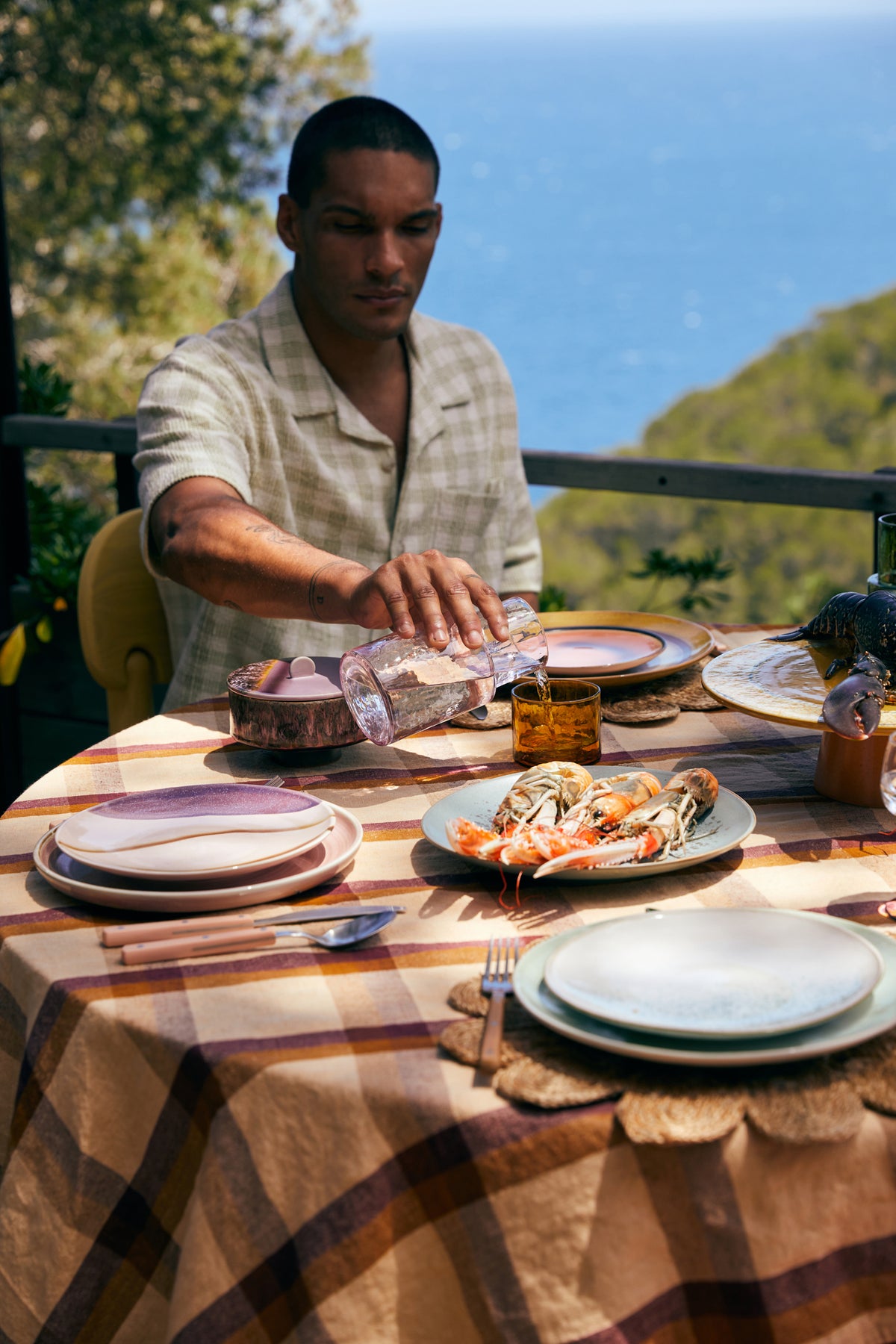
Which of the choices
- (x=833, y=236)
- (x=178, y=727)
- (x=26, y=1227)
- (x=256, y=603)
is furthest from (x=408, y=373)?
(x=833, y=236)

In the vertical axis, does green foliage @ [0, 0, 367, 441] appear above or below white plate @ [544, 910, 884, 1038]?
above

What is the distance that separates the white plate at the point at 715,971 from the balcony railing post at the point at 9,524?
2.89 m

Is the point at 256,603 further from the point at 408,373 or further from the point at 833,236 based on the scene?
the point at 833,236

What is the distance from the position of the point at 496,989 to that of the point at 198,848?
1.14 feet

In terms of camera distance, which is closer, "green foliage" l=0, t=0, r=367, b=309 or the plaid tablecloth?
the plaid tablecloth

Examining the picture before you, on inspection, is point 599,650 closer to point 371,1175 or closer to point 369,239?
point 369,239

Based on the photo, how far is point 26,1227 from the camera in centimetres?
98

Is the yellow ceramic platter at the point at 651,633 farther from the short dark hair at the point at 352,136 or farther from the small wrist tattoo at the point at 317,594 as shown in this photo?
the short dark hair at the point at 352,136

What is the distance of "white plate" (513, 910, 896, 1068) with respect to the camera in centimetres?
81

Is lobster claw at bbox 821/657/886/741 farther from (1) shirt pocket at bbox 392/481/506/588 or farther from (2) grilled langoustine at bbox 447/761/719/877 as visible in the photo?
(1) shirt pocket at bbox 392/481/506/588

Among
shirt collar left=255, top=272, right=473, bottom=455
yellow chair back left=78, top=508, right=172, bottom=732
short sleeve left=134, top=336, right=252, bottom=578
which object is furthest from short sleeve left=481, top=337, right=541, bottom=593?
yellow chair back left=78, top=508, right=172, bottom=732

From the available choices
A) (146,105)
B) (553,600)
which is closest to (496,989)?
(553,600)

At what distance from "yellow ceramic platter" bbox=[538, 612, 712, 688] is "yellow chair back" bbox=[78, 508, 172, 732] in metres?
0.76

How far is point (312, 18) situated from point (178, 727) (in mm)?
11607
